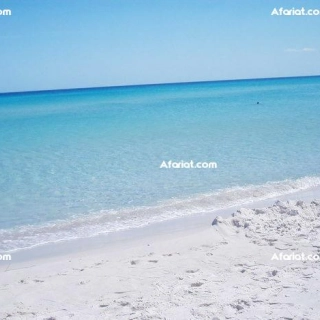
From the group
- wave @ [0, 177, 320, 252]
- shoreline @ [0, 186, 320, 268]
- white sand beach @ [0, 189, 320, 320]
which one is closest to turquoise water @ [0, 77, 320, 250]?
wave @ [0, 177, 320, 252]

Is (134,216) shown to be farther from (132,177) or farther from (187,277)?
(187,277)

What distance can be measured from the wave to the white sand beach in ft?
2.71

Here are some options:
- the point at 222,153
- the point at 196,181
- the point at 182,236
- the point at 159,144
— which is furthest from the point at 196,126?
the point at 182,236

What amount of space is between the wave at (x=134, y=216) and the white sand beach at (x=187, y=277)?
83 centimetres

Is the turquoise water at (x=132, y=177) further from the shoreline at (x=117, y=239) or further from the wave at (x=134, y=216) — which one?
the shoreline at (x=117, y=239)

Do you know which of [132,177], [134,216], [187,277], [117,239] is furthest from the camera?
[132,177]

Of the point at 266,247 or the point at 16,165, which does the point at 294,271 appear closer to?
the point at 266,247

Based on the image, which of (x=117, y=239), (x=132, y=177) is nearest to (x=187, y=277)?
(x=117, y=239)

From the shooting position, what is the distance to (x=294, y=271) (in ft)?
18.2

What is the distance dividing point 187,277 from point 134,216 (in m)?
3.35

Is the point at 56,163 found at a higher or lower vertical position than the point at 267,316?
lower

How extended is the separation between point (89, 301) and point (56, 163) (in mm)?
9420

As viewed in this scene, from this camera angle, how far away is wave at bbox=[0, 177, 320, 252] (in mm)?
7883

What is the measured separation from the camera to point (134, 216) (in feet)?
28.9
